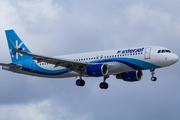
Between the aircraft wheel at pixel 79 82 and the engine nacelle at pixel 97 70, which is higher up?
the engine nacelle at pixel 97 70

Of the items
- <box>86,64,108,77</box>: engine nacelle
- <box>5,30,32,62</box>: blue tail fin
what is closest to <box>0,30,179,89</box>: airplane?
<box>86,64,108,77</box>: engine nacelle

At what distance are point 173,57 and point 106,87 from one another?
1263 cm

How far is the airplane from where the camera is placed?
48.1 meters

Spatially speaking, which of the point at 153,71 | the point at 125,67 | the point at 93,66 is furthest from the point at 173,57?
the point at 93,66

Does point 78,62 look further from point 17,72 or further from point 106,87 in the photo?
point 17,72

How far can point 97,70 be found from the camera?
49.1m

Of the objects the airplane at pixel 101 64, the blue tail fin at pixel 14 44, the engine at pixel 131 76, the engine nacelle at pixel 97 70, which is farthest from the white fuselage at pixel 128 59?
the blue tail fin at pixel 14 44

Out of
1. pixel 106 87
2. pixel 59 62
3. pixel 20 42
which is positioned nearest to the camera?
pixel 59 62

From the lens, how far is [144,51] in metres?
48.8

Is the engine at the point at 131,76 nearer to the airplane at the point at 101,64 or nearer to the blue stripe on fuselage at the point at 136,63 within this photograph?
the airplane at the point at 101,64

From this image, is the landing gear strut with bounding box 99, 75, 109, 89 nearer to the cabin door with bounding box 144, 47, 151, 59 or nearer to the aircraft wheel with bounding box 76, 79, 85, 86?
the aircraft wheel with bounding box 76, 79, 85, 86

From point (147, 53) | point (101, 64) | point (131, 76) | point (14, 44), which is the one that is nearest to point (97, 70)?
point (101, 64)

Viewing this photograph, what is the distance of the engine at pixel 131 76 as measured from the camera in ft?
181

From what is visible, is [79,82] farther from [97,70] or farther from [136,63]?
[136,63]
